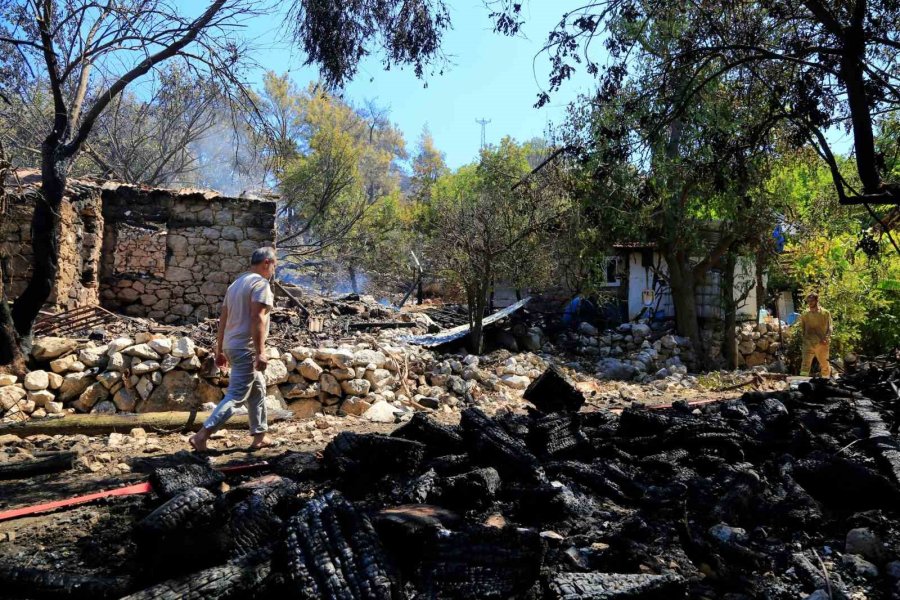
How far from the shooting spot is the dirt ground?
3.07 metres

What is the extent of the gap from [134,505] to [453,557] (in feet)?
7.10

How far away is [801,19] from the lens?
620 cm

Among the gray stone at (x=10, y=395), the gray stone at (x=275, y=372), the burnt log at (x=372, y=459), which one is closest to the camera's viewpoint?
the burnt log at (x=372, y=459)

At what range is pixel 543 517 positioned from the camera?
11.2ft

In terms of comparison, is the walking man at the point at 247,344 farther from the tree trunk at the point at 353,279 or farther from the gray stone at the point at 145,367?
the tree trunk at the point at 353,279

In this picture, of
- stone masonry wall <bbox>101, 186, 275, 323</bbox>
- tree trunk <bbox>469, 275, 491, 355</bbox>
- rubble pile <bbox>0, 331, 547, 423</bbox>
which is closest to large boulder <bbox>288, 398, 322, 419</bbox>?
rubble pile <bbox>0, 331, 547, 423</bbox>

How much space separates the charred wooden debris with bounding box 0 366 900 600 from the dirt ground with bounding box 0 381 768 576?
29cm

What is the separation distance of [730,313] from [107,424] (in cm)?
1408

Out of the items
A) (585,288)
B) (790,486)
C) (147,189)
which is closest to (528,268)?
(585,288)

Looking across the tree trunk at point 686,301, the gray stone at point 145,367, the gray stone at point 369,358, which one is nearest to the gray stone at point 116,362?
the gray stone at point 145,367

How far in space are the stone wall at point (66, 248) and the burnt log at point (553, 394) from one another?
27.8 ft

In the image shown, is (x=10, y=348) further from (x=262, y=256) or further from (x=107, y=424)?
(x=262, y=256)

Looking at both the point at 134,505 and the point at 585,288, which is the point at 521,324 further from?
the point at 134,505

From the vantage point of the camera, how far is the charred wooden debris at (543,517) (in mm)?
2588
